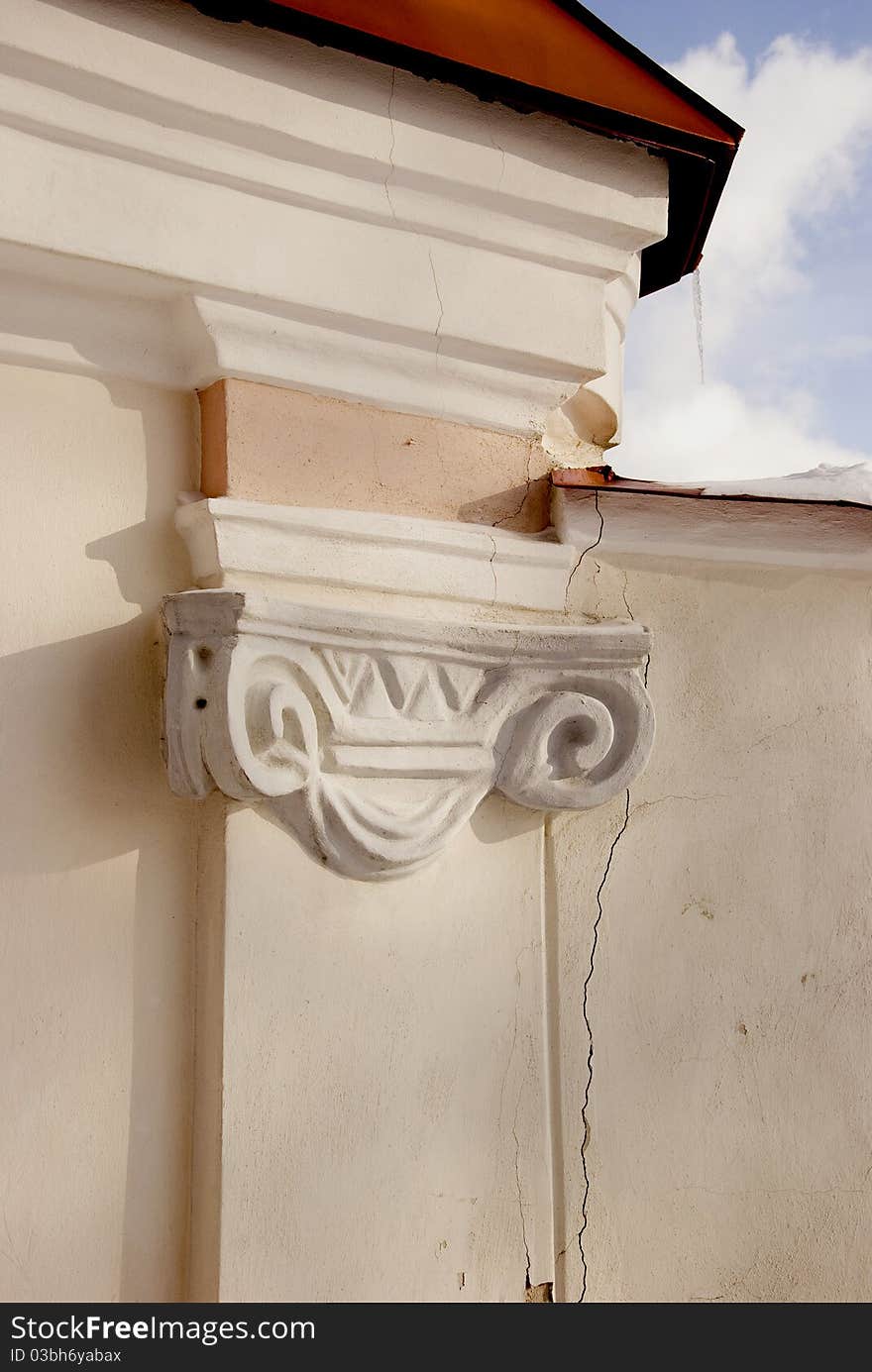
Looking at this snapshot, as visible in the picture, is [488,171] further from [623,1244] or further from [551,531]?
[623,1244]

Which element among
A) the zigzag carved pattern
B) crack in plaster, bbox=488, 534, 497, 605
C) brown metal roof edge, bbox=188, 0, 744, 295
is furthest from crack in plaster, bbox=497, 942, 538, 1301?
brown metal roof edge, bbox=188, 0, 744, 295

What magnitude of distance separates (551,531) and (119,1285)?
46.9 inches

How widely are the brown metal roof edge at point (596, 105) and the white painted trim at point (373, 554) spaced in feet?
1.98

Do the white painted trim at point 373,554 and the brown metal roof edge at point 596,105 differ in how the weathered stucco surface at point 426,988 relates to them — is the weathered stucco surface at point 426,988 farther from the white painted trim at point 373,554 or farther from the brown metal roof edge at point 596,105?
the brown metal roof edge at point 596,105

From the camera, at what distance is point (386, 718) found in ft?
5.66

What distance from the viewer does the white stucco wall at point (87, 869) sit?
152 cm

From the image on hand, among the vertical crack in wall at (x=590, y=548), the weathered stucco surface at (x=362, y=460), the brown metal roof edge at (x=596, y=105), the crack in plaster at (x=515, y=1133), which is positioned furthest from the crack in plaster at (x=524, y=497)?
the crack in plaster at (x=515, y=1133)

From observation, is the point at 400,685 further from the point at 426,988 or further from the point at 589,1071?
the point at 589,1071

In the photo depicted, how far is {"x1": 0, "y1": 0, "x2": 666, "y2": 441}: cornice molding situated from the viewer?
1558 millimetres
